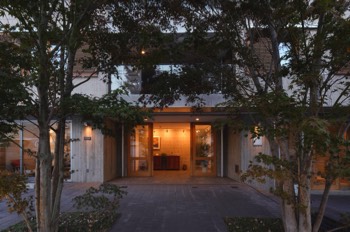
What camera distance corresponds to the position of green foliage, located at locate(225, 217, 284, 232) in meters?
6.91

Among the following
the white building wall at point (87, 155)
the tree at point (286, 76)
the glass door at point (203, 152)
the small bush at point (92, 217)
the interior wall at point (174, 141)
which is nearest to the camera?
the tree at point (286, 76)

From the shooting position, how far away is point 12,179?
16.4 feet

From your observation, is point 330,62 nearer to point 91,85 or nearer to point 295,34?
point 295,34

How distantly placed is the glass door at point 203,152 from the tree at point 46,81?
1164 cm

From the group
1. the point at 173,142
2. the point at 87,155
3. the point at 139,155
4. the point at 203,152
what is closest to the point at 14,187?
the point at 87,155

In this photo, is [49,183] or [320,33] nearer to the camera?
[320,33]

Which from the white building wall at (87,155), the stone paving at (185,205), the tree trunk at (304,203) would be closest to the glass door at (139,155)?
the stone paving at (185,205)

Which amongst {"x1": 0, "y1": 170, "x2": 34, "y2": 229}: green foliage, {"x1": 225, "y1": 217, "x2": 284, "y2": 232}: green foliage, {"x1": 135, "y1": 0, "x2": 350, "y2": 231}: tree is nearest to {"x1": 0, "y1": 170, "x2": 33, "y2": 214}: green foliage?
{"x1": 0, "y1": 170, "x2": 34, "y2": 229}: green foliage

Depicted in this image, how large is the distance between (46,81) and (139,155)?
12.3 metres

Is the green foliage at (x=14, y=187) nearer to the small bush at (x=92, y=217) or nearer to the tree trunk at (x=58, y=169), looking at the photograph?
the tree trunk at (x=58, y=169)

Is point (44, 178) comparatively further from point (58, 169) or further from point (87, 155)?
point (87, 155)

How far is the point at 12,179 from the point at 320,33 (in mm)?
4704

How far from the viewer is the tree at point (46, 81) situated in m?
4.73

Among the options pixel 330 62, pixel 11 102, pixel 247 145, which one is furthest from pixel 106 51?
pixel 247 145
